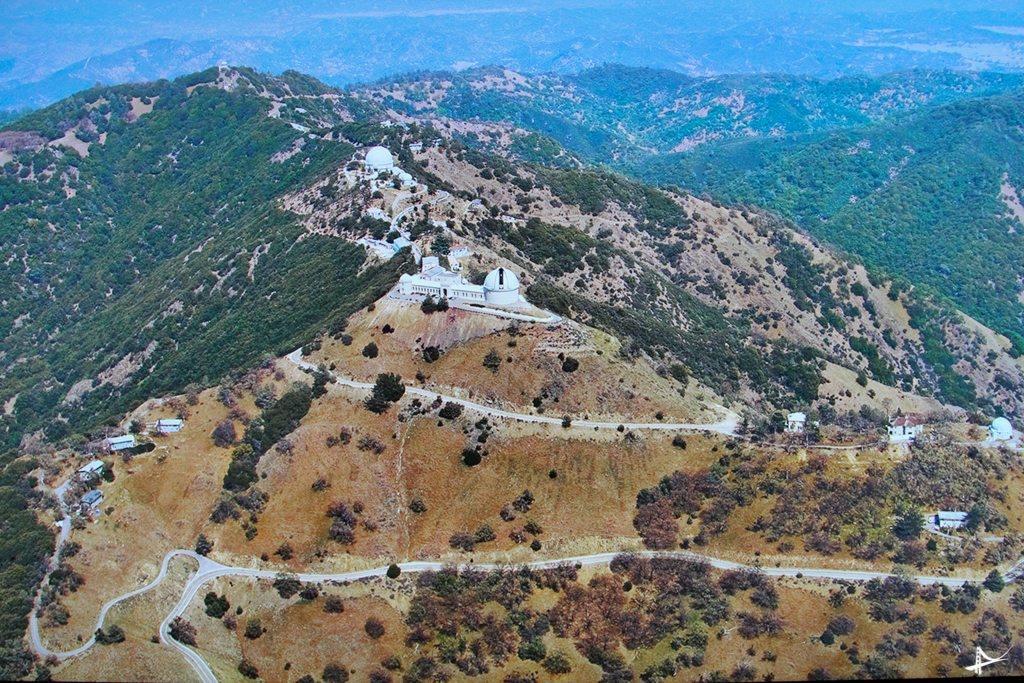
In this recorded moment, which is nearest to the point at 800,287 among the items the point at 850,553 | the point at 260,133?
the point at 850,553

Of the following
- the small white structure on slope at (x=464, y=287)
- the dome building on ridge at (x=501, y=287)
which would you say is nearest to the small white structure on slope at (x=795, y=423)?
the small white structure on slope at (x=464, y=287)

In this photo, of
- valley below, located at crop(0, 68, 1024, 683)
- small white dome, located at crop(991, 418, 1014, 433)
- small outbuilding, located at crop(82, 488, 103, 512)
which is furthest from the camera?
small white dome, located at crop(991, 418, 1014, 433)

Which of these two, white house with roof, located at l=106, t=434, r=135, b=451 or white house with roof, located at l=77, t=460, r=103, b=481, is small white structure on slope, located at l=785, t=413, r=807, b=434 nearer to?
white house with roof, located at l=106, t=434, r=135, b=451

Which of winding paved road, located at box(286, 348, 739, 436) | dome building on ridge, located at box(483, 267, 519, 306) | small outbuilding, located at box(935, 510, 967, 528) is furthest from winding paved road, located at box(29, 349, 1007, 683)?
dome building on ridge, located at box(483, 267, 519, 306)

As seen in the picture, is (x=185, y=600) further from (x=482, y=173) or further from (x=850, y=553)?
(x=482, y=173)

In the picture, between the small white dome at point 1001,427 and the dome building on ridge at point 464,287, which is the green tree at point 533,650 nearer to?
the dome building on ridge at point 464,287

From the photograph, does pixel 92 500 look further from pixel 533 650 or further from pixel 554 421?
pixel 554 421
